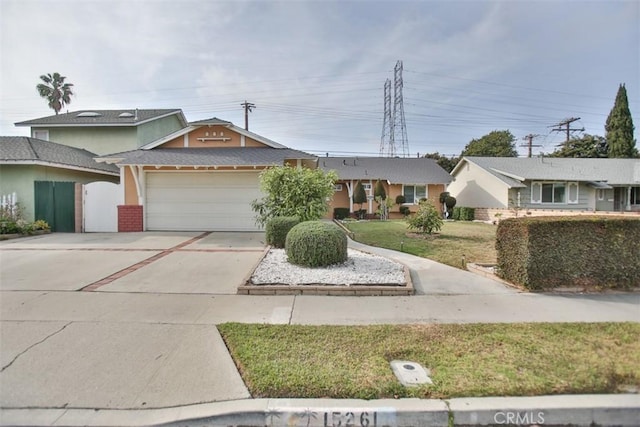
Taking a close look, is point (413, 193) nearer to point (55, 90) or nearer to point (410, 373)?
point (410, 373)

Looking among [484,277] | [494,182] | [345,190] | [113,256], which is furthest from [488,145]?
[113,256]

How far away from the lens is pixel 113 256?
820 cm

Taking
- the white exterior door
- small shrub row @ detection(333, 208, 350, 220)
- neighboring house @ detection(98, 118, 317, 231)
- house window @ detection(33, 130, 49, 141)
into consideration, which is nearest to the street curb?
neighboring house @ detection(98, 118, 317, 231)

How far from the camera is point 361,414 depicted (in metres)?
2.46

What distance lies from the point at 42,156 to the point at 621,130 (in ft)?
165

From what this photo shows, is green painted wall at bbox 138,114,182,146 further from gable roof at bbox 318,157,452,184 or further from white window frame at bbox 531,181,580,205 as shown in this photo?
white window frame at bbox 531,181,580,205

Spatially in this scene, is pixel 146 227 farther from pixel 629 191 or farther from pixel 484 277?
pixel 629 191

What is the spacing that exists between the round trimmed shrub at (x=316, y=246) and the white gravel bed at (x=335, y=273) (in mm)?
151

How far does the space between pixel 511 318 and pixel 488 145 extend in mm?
46783

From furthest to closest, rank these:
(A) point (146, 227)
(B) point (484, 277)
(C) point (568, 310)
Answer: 1. (A) point (146, 227)
2. (B) point (484, 277)
3. (C) point (568, 310)

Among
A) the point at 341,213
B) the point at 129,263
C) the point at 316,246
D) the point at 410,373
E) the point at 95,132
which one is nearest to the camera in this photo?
the point at 410,373

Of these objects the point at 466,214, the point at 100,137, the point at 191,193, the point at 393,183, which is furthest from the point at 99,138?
the point at 466,214

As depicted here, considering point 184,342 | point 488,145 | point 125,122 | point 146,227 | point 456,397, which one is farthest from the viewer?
point 488,145

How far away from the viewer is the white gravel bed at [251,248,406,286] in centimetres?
576
